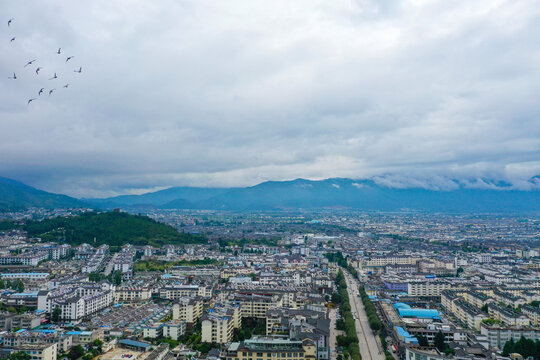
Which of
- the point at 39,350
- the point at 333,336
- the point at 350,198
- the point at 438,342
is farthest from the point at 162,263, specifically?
the point at 350,198

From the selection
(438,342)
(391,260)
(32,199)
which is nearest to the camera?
(438,342)

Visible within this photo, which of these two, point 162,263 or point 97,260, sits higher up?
point 97,260

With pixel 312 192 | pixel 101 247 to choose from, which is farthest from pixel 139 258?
pixel 312 192

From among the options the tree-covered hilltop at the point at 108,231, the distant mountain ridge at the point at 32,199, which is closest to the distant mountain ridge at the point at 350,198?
the distant mountain ridge at the point at 32,199

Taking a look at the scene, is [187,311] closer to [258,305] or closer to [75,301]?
[258,305]

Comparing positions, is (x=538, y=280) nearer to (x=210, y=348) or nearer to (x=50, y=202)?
(x=210, y=348)

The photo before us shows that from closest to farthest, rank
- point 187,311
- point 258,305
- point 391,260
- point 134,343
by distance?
point 134,343, point 187,311, point 258,305, point 391,260
